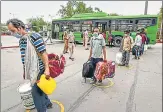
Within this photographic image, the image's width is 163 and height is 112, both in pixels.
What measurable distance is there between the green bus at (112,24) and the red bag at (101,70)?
11.9 metres

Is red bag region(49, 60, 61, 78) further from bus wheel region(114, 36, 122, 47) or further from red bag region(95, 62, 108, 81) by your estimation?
bus wheel region(114, 36, 122, 47)

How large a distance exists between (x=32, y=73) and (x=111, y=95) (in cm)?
256

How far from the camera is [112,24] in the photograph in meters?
18.5

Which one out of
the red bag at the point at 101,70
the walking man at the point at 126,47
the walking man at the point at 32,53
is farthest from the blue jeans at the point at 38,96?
the walking man at the point at 126,47

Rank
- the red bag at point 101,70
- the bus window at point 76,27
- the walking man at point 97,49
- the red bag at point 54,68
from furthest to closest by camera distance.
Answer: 1. the bus window at point 76,27
2. the walking man at point 97,49
3. the red bag at point 101,70
4. the red bag at point 54,68

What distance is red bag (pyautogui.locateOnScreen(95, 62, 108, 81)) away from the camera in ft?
19.3

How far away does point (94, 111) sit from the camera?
434 cm

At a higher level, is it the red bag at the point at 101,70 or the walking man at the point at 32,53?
the walking man at the point at 32,53

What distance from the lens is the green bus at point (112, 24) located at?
55.8 feet

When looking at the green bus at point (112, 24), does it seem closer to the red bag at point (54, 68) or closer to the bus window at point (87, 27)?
the bus window at point (87, 27)

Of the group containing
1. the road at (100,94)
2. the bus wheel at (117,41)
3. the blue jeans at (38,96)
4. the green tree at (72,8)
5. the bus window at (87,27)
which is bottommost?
the road at (100,94)

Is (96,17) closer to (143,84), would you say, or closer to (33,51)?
(143,84)

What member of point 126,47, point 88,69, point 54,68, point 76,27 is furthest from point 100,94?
point 76,27

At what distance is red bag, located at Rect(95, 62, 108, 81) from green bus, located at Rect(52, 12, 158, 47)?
11.9 m
